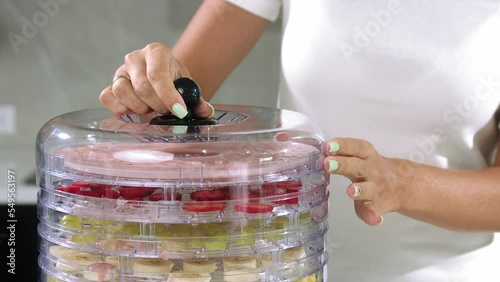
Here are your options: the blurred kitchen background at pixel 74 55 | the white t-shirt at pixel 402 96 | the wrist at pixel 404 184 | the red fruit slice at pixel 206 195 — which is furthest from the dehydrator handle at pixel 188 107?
the blurred kitchen background at pixel 74 55

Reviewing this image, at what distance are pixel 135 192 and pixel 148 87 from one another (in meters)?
0.20

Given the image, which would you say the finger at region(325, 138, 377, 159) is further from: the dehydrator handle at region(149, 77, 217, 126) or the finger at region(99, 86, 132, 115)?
the finger at region(99, 86, 132, 115)

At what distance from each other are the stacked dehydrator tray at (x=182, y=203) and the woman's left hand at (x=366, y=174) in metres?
0.02

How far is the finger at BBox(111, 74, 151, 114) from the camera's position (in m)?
0.83

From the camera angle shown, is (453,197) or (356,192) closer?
(356,192)

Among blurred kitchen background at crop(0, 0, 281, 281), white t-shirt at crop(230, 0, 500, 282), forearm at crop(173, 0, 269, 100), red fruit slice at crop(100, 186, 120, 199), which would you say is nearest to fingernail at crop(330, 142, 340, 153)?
red fruit slice at crop(100, 186, 120, 199)

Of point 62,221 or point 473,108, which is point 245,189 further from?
point 473,108

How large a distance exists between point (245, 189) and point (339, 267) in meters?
0.50

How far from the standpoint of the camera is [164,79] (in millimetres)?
798

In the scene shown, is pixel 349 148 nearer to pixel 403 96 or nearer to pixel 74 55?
pixel 403 96

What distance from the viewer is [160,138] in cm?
66

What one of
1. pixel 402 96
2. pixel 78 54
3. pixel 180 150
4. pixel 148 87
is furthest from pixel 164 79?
pixel 78 54

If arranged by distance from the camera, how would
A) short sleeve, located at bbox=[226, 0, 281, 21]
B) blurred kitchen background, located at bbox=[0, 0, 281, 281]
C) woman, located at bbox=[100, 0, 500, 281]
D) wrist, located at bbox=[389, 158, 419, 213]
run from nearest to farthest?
wrist, located at bbox=[389, 158, 419, 213], woman, located at bbox=[100, 0, 500, 281], short sleeve, located at bbox=[226, 0, 281, 21], blurred kitchen background, located at bbox=[0, 0, 281, 281]

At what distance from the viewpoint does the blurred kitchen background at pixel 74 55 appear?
211cm
